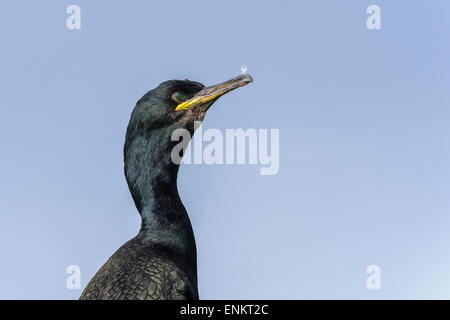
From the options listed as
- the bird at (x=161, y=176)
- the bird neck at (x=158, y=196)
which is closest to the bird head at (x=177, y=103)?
the bird at (x=161, y=176)

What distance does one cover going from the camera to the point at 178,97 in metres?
Answer: 9.28

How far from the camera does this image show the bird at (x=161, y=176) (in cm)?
848

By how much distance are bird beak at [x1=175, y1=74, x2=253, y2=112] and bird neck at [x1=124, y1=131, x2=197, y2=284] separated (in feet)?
1.86

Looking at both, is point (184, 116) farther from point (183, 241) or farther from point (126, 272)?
point (126, 272)

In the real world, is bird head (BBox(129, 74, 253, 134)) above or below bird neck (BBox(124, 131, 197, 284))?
above

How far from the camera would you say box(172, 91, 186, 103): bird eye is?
923cm

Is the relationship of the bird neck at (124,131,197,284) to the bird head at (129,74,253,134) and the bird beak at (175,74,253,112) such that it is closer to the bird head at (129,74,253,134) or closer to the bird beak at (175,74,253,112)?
the bird head at (129,74,253,134)

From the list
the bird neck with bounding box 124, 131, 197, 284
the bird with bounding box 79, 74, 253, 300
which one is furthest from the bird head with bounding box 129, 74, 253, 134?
the bird neck with bounding box 124, 131, 197, 284

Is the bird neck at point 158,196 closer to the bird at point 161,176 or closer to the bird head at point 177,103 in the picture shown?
the bird at point 161,176

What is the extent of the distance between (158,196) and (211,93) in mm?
1470

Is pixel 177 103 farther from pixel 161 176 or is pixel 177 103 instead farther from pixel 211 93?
pixel 161 176

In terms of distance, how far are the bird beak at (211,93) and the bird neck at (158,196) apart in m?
0.57

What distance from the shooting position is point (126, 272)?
804 cm
